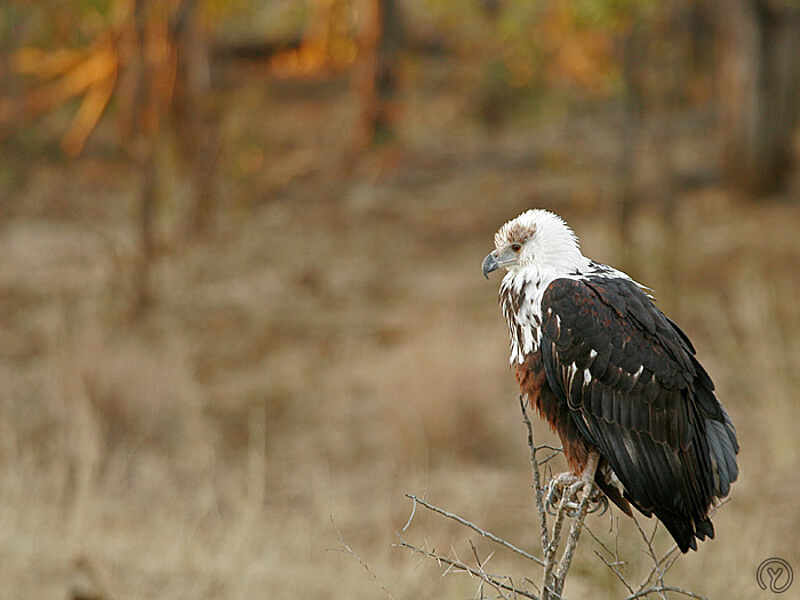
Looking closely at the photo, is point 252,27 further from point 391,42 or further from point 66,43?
point 66,43

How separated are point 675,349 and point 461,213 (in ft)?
34.0

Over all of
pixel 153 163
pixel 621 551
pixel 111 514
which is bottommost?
pixel 111 514

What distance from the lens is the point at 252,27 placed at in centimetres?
1977

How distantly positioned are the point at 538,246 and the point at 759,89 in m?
9.39

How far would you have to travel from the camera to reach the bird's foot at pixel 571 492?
2973mm

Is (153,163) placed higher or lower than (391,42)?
lower

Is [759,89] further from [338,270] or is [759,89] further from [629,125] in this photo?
[338,270]

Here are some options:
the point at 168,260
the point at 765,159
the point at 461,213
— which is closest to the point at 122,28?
the point at 168,260

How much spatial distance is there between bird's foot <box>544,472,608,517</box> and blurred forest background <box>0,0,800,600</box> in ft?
3.95

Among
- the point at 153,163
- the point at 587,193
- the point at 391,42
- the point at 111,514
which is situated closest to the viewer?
the point at 111,514

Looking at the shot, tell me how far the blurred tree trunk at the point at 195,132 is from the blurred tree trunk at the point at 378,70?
115 inches
